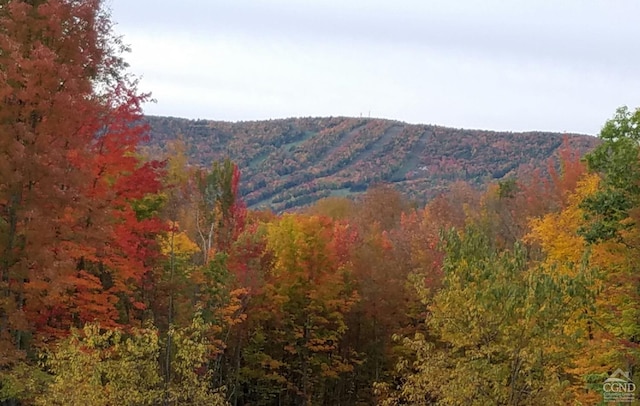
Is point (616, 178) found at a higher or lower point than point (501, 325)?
higher

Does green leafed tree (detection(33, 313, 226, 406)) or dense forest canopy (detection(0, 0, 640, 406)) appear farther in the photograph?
dense forest canopy (detection(0, 0, 640, 406))

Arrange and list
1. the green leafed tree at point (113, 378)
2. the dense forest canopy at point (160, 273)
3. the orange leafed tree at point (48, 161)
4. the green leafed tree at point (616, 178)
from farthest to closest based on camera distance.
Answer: the green leafed tree at point (616, 178), the orange leafed tree at point (48, 161), the dense forest canopy at point (160, 273), the green leafed tree at point (113, 378)

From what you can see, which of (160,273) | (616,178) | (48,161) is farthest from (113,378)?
(616,178)

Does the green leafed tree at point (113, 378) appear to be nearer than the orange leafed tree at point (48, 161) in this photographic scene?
Yes

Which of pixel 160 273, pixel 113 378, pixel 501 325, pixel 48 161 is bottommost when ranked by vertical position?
pixel 113 378

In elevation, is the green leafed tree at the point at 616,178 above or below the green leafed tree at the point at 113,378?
above

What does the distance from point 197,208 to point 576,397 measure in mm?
18216

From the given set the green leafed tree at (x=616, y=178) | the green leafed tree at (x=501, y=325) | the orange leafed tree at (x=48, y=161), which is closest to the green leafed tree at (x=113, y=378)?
the orange leafed tree at (x=48, y=161)

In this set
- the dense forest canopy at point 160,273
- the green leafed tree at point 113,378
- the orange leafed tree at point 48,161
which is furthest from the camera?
the orange leafed tree at point 48,161

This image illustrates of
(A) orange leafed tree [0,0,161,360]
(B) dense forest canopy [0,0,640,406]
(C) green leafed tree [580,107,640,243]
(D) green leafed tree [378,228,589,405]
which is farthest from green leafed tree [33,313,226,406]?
(C) green leafed tree [580,107,640,243]

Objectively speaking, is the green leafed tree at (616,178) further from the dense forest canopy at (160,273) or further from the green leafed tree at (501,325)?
the green leafed tree at (501,325)

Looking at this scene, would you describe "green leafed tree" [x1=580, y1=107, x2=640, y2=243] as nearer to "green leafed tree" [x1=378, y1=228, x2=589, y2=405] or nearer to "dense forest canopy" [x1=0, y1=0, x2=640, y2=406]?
"dense forest canopy" [x1=0, y1=0, x2=640, y2=406]

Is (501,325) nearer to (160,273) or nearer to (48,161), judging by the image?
(48,161)

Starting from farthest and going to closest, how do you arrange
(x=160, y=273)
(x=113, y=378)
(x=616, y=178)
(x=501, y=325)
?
(x=160, y=273), (x=616, y=178), (x=113, y=378), (x=501, y=325)
